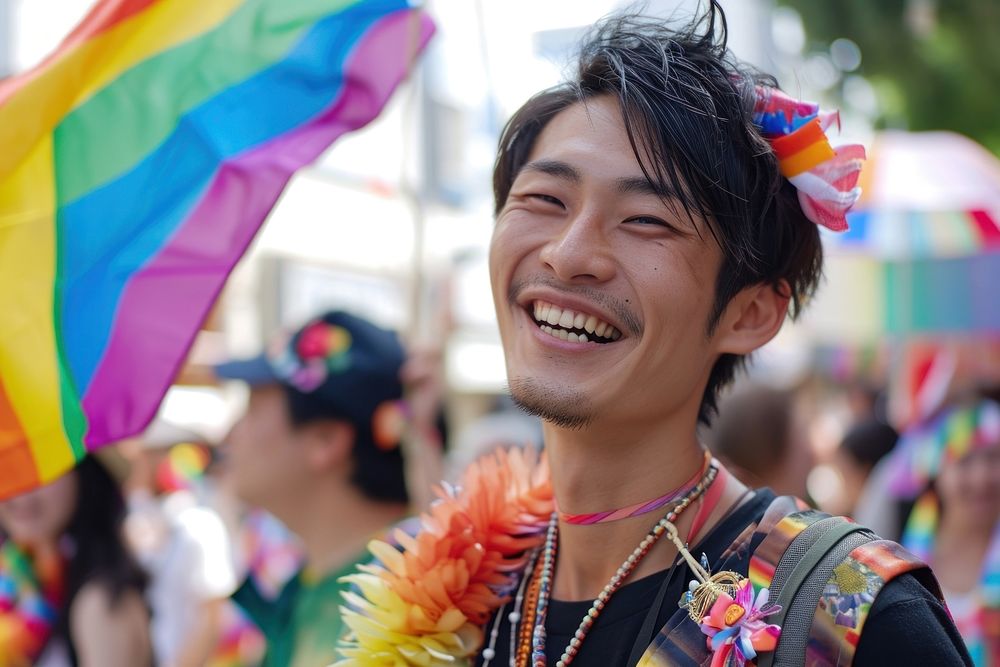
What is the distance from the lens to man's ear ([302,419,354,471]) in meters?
3.68

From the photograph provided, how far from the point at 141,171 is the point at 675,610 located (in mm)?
1615

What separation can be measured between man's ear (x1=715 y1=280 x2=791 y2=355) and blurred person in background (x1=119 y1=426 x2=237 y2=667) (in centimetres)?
286

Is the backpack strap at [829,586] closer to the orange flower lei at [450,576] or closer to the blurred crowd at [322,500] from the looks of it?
the orange flower lei at [450,576]

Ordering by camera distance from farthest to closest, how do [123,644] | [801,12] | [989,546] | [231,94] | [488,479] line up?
[801,12] < [989,546] < [123,644] < [231,94] < [488,479]

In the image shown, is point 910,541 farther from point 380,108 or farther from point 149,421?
point 149,421

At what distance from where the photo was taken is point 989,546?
4125 mm

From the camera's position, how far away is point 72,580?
157 inches

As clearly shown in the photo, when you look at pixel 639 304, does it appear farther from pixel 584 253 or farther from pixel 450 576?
pixel 450 576

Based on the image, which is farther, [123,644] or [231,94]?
[123,644]

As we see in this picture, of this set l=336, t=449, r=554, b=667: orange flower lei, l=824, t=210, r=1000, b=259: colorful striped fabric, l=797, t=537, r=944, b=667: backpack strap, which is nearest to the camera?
l=797, t=537, r=944, b=667: backpack strap

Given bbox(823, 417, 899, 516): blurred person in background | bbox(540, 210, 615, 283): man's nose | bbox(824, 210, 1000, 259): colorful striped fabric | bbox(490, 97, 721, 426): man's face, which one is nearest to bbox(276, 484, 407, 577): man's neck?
bbox(490, 97, 721, 426): man's face

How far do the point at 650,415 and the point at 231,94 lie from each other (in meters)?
1.43

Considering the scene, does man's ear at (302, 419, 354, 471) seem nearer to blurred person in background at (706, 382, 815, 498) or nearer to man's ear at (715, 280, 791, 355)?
blurred person in background at (706, 382, 815, 498)

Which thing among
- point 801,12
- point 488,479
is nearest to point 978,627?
point 488,479
